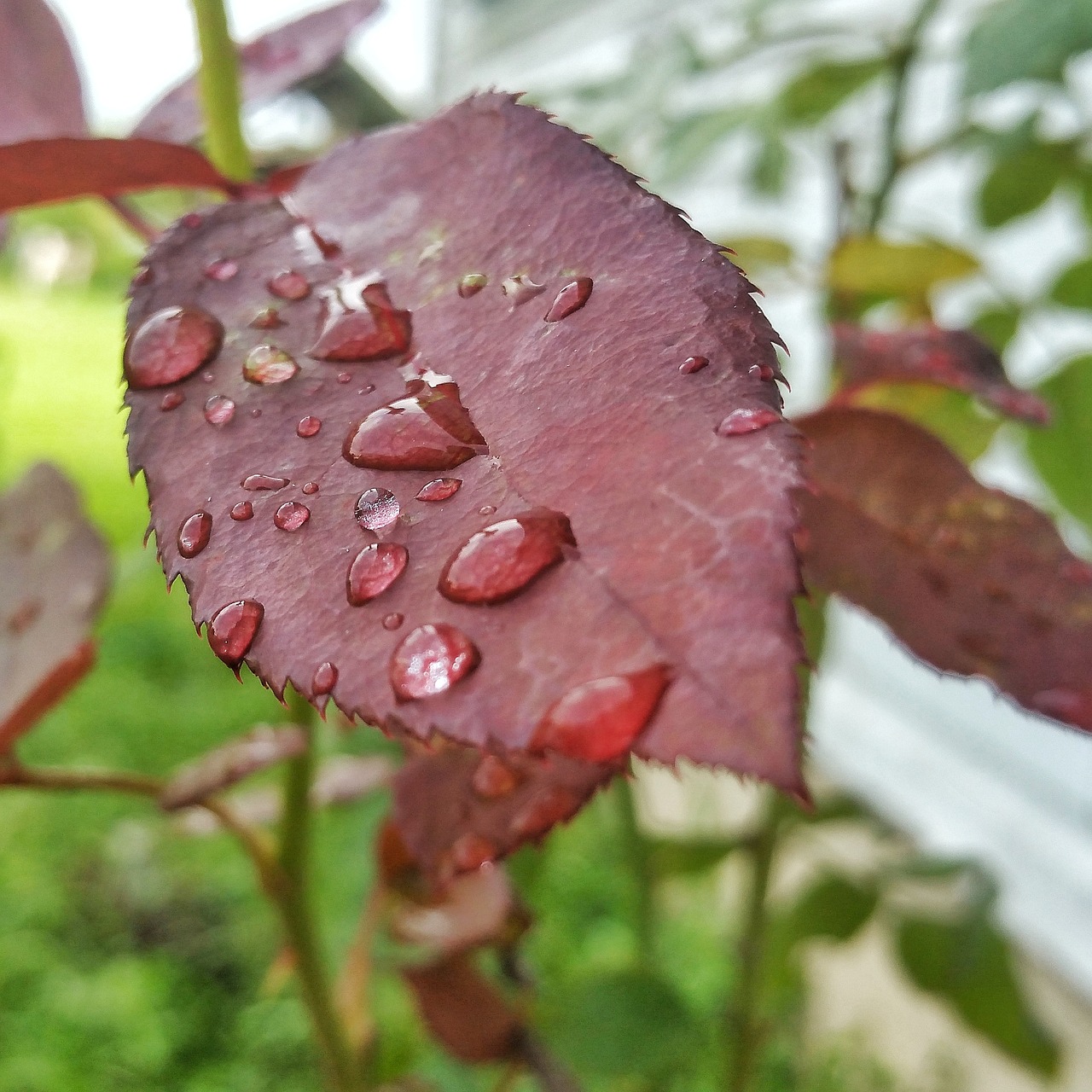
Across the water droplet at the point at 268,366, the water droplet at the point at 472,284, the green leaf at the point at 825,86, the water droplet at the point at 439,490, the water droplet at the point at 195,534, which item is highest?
the water droplet at the point at 472,284

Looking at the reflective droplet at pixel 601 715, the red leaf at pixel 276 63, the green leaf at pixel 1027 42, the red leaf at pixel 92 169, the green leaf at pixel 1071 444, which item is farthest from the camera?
the green leaf at pixel 1071 444

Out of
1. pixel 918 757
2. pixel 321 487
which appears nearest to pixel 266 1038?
pixel 918 757

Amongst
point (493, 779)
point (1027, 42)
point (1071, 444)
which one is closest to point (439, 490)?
point (493, 779)

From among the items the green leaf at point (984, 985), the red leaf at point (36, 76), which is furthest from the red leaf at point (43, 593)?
the green leaf at point (984, 985)

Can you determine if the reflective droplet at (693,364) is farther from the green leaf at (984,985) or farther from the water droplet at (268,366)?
the green leaf at (984,985)

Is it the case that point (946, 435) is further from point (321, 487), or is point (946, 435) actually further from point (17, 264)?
point (17, 264)

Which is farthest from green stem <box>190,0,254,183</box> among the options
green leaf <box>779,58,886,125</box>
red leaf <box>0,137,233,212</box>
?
green leaf <box>779,58,886,125</box>

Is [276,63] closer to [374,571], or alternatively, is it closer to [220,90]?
[220,90]
